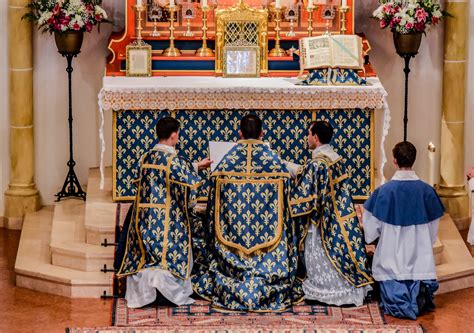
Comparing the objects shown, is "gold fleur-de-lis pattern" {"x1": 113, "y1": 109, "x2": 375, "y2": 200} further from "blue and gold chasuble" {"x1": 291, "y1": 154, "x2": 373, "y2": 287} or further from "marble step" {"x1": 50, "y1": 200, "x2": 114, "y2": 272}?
"blue and gold chasuble" {"x1": 291, "y1": 154, "x2": 373, "y2": 287}

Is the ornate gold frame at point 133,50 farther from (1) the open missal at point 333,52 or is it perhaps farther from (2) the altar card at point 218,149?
(2) the altar card at point 218,149

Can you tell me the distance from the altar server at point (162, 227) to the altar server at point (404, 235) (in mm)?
1455

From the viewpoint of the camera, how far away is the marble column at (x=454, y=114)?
14.0m

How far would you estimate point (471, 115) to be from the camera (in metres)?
14.3

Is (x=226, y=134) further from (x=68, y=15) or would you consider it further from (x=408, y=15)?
(x=408, y=15)

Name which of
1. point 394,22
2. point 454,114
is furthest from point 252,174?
point 454,114

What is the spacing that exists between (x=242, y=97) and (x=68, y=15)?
1.84 m

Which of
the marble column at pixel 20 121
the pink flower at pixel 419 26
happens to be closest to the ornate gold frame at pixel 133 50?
the marble column at pixel 20 121

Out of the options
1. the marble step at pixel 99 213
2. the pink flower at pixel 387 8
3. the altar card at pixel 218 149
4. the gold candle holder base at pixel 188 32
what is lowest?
the marble step at pixel 99 213

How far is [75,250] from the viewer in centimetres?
1209

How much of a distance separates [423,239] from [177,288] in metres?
1.96

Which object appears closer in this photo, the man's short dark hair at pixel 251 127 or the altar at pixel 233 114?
the man's short dark hair at pixel 251 127

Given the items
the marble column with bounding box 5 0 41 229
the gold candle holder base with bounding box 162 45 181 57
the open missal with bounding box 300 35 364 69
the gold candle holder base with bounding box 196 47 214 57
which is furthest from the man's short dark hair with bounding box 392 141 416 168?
the marble column with bounding box 5 0 41 229

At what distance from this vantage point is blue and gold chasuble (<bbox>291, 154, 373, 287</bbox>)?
11.4 m
